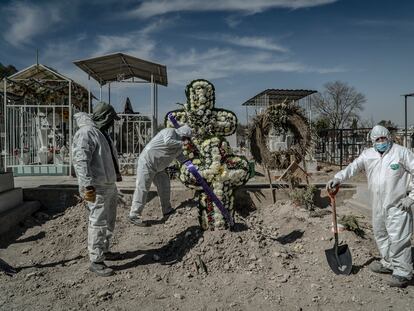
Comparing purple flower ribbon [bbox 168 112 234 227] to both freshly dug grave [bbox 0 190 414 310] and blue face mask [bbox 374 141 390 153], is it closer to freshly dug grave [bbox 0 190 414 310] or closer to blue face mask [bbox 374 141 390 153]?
freshly dug grave [bbox 0 190 414 310]

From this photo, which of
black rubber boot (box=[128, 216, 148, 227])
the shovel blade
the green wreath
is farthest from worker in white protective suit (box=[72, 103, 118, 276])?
the green wreath

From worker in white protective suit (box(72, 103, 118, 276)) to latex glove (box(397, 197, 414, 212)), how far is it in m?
3.17

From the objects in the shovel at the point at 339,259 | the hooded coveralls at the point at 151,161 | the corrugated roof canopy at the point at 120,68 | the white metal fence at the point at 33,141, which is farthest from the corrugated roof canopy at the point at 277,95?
the shovel at the point at 339,259

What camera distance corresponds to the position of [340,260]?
455 cm

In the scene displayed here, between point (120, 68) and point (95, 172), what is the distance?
244 inches

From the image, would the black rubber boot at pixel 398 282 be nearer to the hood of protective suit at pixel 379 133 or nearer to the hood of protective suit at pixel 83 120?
the hood of protective suit at pixel 379 133

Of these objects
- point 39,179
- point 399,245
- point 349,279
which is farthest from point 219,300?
point 39,179

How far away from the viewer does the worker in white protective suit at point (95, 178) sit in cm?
427

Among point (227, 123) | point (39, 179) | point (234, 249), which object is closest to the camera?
point (234, 249)

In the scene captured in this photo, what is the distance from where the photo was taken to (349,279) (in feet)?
14.2

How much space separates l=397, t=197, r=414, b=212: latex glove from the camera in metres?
3.97

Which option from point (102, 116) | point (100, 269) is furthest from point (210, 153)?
point (100, 269)

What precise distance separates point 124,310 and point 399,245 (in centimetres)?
287

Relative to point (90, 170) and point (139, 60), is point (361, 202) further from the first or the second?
point (139, 60)
